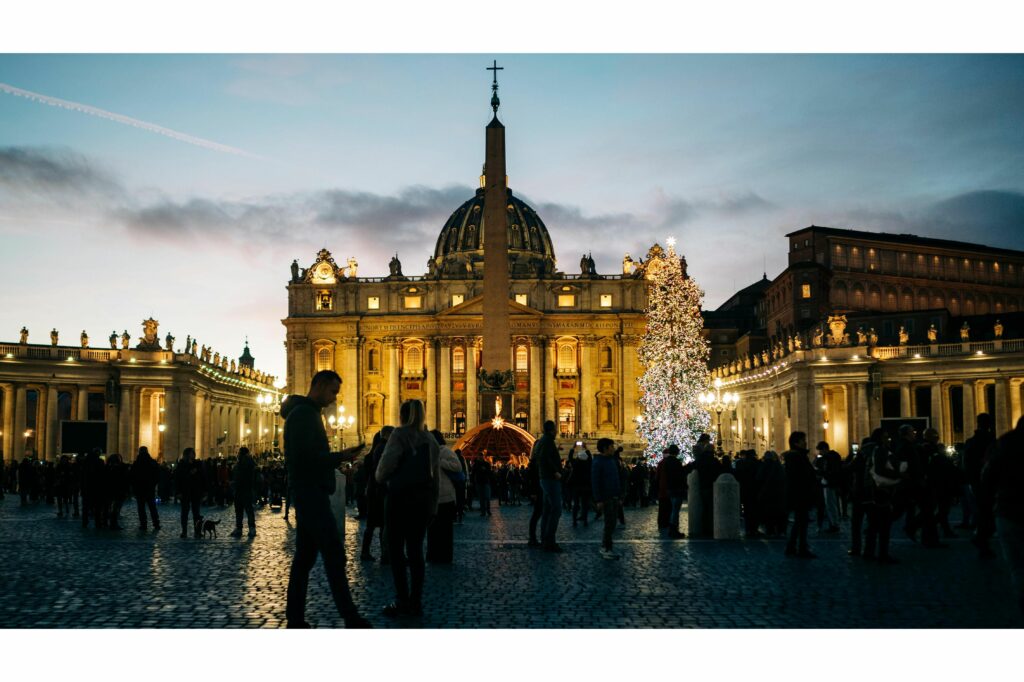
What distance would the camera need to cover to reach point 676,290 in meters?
50.8

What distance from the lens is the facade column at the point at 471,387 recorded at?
85750mm

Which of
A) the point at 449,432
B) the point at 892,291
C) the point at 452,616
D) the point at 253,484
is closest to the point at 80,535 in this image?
the point at 253,484

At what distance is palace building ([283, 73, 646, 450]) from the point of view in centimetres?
8656

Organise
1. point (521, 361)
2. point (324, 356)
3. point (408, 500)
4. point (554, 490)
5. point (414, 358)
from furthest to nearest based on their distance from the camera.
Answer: point (324, 356), point (414, 358), point (521, 361), point (554, 490), point (408, 500)

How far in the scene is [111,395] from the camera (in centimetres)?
5766

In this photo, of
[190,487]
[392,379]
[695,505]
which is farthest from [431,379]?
[695,505]

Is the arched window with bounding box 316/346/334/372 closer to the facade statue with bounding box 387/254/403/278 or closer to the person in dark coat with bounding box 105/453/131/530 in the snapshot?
the facade statue with bounding box 387/254/403/278

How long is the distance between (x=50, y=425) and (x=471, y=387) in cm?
3751

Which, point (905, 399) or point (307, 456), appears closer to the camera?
point (307, 456)

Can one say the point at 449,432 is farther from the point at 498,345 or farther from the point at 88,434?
the point at 498,345

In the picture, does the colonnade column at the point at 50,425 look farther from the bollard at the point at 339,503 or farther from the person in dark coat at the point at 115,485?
the bollard at the point at 339,503

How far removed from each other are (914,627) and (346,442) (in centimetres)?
7946

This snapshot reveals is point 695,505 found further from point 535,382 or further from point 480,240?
point 480,240

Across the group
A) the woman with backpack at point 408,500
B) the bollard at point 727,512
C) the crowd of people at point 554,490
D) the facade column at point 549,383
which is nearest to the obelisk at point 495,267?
the crowd of people at point 554,490
